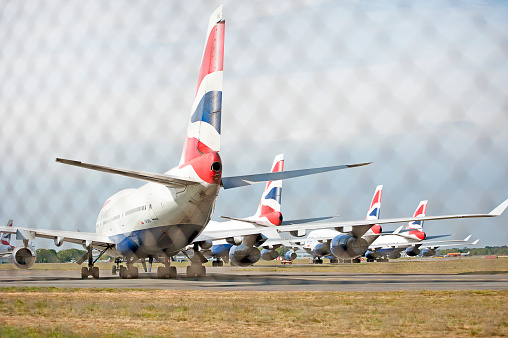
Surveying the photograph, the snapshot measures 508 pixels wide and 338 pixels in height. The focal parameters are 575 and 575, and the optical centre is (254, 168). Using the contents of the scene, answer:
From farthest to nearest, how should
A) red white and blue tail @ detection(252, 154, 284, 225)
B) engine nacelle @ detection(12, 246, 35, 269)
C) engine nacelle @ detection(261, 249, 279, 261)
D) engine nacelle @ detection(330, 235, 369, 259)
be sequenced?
engine nacelle @ detection(261, 249, 279, 261) → red white and blue tail @ detection(252, 154, 284, 225) → engine nacelle @ detection(12, 246, 35, 269) → engine nacelle @ detection(330, 235, 369, 259)

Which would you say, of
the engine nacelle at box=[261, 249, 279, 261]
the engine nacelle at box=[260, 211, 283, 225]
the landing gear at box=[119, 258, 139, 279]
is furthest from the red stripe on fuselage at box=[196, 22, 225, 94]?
the engine nacelle at box=[261, 249, 279, 261]

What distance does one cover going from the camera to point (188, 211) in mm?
22422

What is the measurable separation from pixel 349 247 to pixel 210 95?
444 inches

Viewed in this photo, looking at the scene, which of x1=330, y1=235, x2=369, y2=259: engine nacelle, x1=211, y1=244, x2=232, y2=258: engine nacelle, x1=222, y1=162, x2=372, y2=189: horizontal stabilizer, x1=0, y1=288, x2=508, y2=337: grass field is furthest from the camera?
x1=211, y1=244, x2=232, y2=258: engine nacelle

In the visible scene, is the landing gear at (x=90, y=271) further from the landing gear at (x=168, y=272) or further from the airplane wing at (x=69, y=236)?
the landing gear at (x=168, y=272)

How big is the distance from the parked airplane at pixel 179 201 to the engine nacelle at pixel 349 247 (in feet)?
24.2

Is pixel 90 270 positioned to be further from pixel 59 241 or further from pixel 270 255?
pixel 270 255

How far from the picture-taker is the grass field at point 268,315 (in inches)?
355

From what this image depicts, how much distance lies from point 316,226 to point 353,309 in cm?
1094

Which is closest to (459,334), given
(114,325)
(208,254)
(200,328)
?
(200,328)

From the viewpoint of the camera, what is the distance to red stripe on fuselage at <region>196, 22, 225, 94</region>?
20.0 meters

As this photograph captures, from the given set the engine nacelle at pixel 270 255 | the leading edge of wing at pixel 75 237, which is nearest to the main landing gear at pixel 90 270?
the leading edge of wing at pixel 75 237

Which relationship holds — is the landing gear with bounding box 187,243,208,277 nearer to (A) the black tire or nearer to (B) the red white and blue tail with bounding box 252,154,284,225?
(A) the black tire

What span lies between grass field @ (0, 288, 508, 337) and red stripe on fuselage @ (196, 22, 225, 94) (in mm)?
8226
